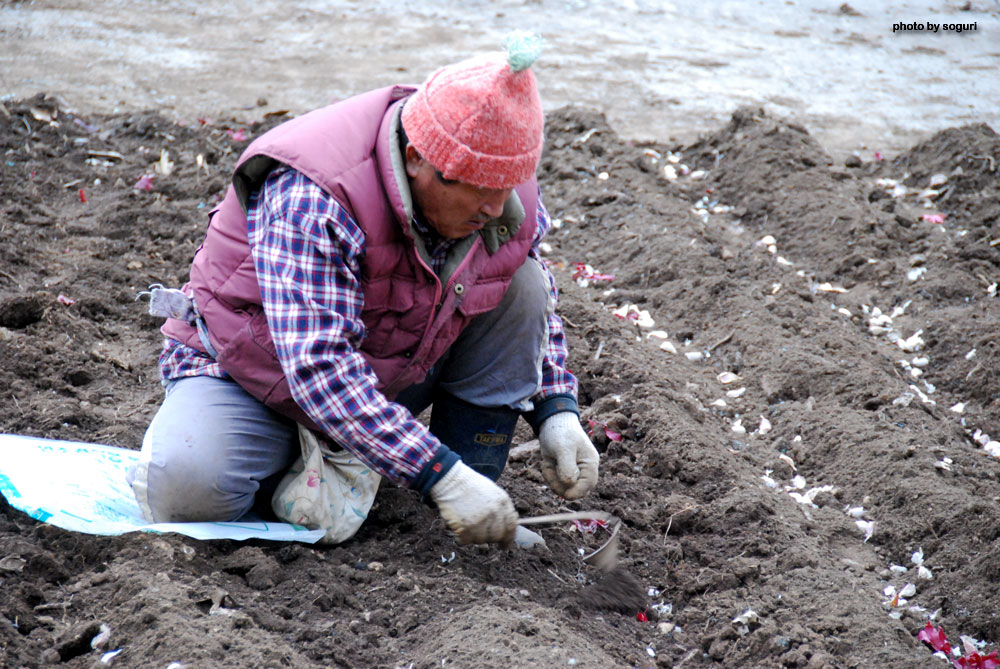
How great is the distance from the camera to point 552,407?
2557 mm

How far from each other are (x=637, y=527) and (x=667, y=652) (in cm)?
48

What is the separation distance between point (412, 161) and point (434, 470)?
0.67 meters

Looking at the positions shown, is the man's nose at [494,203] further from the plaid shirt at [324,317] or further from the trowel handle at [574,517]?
the trowel handle at [574,517]

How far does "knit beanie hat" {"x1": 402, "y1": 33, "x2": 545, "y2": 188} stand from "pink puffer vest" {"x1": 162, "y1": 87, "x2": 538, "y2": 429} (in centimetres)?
13

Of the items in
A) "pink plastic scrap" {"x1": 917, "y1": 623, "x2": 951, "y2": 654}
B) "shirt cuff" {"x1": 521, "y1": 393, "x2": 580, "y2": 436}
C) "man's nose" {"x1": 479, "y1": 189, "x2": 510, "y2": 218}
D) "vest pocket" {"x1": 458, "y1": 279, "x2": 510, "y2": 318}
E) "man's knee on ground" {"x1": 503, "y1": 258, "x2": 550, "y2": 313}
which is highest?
"man's nose" {"x1": 479, "y1": 189, "x2": 510, "y2": 218}

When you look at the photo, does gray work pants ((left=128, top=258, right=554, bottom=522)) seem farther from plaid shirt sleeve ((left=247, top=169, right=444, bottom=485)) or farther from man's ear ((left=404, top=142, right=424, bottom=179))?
man's ear ((left=404, top=142, right=424, bottom=179))

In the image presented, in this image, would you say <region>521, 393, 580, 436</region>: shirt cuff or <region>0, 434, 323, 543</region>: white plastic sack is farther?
<region>521, 393, 580, 436</region>: shirt cuff

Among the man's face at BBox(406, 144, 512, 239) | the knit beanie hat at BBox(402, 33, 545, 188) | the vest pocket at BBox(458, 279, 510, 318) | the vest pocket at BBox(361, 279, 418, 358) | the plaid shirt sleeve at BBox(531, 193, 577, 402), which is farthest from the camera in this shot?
the plaid shirt sleeve at BBox(531, 193, 577, 402)

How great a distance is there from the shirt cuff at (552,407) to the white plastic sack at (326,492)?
1.52 feet

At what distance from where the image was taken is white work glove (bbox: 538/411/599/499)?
97.3 inches

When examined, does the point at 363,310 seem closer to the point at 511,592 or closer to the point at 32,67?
the point at 511,592

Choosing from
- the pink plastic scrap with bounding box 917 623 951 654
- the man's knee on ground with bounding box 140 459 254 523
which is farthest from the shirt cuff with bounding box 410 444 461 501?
the pink plastic scrap with bounding box 917 623 951 654

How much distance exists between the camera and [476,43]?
7.07 m

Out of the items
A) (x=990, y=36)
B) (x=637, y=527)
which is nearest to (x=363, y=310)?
(x=637, y=527)
